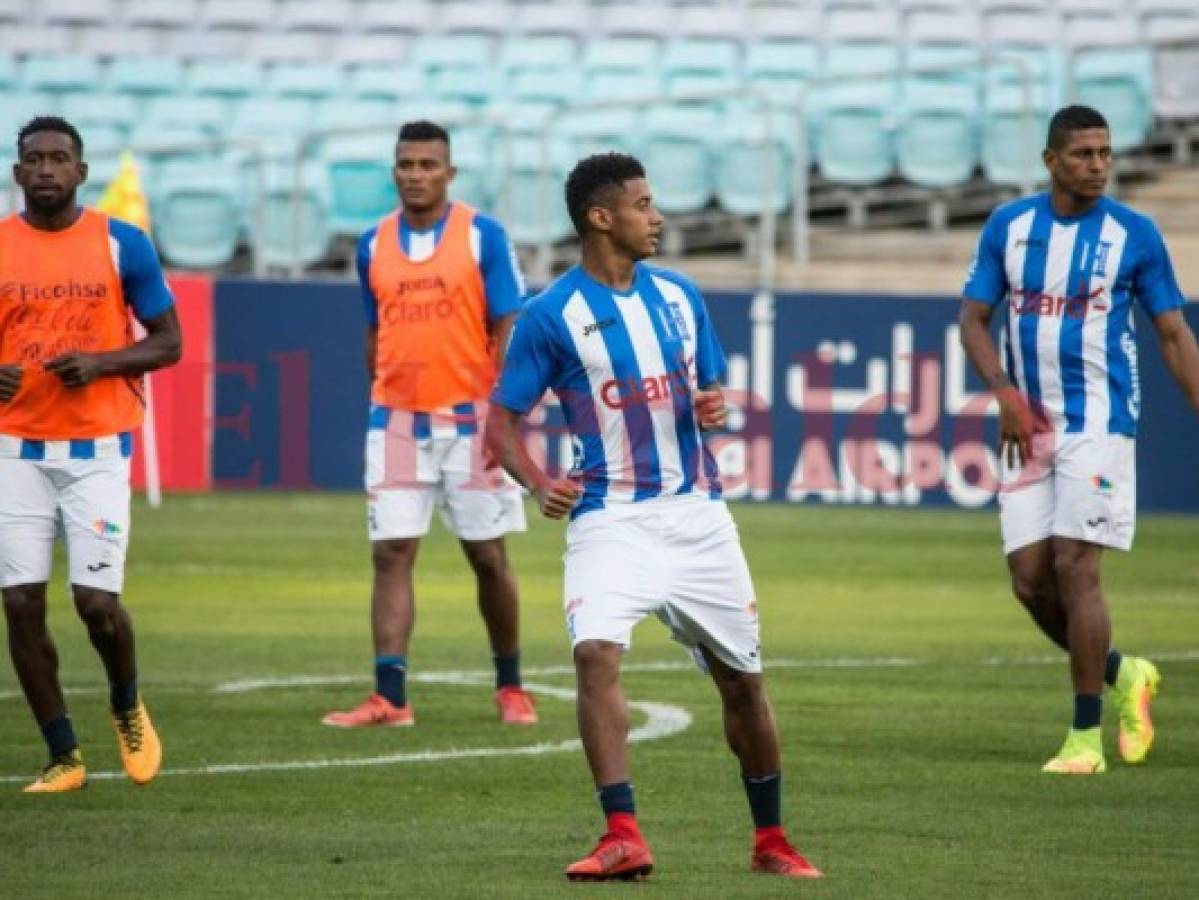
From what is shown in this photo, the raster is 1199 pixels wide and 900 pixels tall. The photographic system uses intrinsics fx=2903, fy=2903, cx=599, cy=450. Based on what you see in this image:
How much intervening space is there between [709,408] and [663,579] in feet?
1.66

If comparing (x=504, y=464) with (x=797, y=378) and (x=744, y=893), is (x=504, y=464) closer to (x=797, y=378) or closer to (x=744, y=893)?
(x=744, y=893)

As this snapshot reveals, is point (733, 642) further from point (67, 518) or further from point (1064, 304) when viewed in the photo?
point (1064, 304)

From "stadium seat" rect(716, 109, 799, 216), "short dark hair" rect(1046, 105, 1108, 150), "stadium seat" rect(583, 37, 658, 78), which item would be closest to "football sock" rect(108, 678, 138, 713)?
"short dark hair" rect(1046, 105, 1108, 150)

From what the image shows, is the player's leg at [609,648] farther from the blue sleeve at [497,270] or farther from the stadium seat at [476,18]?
the stadium seat at [476,18]

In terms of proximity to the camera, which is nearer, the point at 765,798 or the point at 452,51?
the point at 765,798

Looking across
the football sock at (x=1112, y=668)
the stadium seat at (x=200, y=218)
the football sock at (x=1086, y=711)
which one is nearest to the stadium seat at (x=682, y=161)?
the stadium seat at (x=200, y=218)

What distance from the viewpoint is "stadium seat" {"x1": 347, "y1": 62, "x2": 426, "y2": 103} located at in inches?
1053

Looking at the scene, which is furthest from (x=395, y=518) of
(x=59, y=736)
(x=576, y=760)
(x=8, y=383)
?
(x=8, y=383)

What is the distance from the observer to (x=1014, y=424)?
34.7 ft

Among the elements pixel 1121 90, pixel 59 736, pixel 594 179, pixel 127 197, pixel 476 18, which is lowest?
pixel 59 736

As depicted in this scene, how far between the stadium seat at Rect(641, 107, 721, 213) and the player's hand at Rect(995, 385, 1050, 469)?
549 inches

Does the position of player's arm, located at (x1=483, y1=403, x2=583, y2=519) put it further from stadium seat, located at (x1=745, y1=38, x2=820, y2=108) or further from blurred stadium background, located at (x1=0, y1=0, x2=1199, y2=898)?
stadium seat, located at (x1=745, y1=38, x2=820, y2=108)

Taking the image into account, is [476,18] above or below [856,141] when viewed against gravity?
above

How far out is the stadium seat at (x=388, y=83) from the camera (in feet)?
87.8
